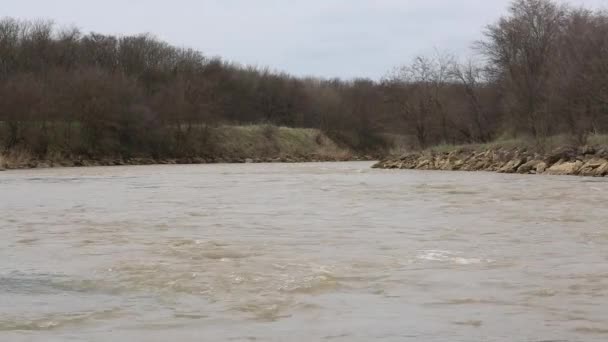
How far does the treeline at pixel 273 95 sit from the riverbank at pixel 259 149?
1248mm

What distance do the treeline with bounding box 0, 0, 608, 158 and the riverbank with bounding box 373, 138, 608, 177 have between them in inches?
90.7

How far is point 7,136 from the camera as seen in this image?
A: 55.1m

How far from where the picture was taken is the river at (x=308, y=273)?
5.81 meters

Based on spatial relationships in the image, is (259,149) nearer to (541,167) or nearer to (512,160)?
(512,160)

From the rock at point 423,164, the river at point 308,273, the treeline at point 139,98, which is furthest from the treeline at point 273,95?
the river at point 308,273

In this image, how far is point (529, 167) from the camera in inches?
1288

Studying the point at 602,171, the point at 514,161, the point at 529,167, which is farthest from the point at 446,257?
the point at 514,161

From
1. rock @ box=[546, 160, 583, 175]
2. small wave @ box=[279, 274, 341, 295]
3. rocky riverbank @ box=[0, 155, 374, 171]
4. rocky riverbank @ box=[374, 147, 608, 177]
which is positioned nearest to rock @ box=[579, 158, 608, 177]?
rocky riverbank @ box=[374, 147, 608, 177]

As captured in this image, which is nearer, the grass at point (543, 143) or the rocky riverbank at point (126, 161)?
the grass at point (543, 143)

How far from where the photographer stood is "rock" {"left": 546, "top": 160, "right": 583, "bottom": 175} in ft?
95.9

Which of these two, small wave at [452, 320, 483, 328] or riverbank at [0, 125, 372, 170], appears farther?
riverbank at [0, 125, 372, 170]

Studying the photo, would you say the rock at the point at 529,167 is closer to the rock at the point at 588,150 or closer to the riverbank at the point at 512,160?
the riverbank at the point at 512,160

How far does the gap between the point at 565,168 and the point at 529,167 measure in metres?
2.90

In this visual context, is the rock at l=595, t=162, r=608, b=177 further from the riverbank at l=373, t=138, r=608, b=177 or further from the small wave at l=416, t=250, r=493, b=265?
the small wave at l=416, t=250, r=493, b=265
